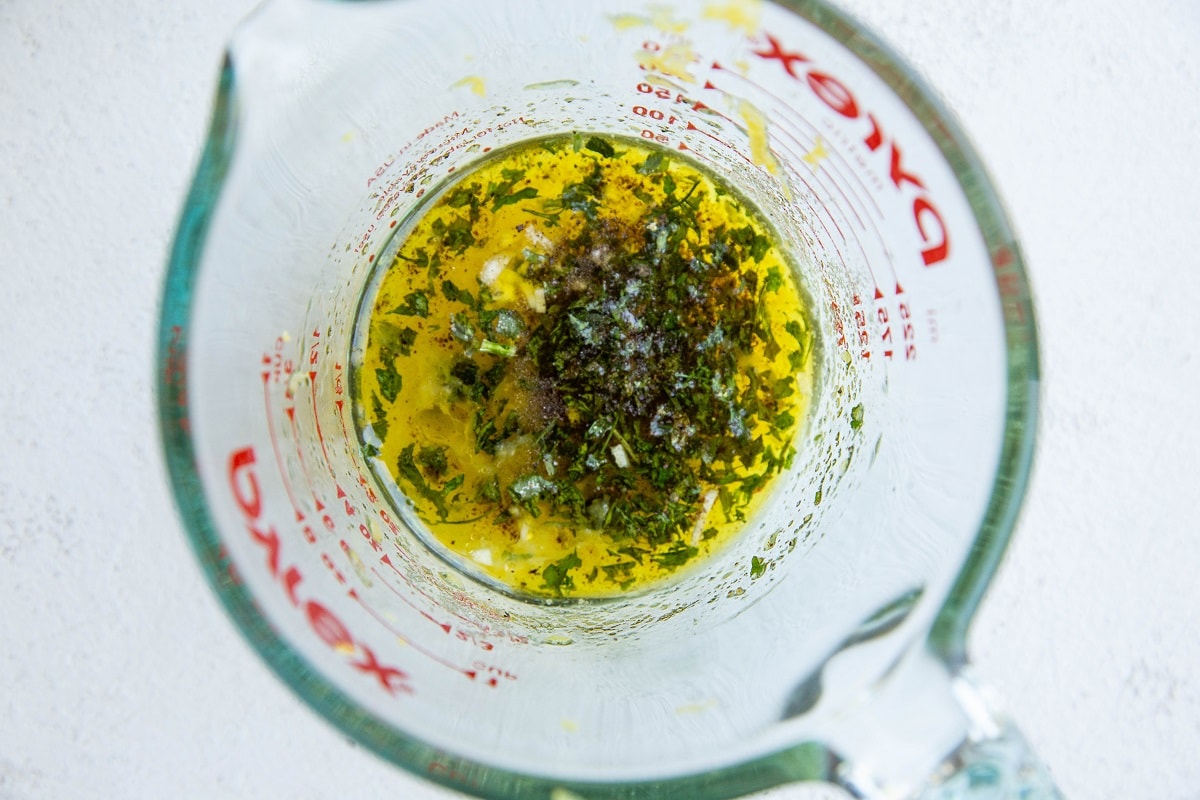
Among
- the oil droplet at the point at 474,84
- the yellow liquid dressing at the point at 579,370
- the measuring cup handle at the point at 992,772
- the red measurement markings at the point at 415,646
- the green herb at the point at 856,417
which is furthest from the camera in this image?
the yellow liquid dressing at the point at 579,370

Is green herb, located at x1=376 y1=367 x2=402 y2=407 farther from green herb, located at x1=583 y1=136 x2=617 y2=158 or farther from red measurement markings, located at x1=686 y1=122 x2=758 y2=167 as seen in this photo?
red measurement markings, located at x1=686 y1=122 x2=758 y2=167

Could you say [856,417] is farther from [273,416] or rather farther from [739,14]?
[273,416]

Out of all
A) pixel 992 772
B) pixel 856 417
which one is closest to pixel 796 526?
pixel 856 417

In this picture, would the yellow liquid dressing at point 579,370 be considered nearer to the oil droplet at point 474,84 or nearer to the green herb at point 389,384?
the green herb at point 389,384

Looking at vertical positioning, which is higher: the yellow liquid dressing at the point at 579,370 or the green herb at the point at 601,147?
the green herb at the point at 601,147

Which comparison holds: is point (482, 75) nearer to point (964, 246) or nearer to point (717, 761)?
point (964, 246)

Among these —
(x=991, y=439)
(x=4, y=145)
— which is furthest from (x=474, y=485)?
(x=4, y=145)

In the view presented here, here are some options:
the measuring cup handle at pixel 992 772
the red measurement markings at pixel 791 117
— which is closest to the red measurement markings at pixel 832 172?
the red measurement markings at pixel 791 117
